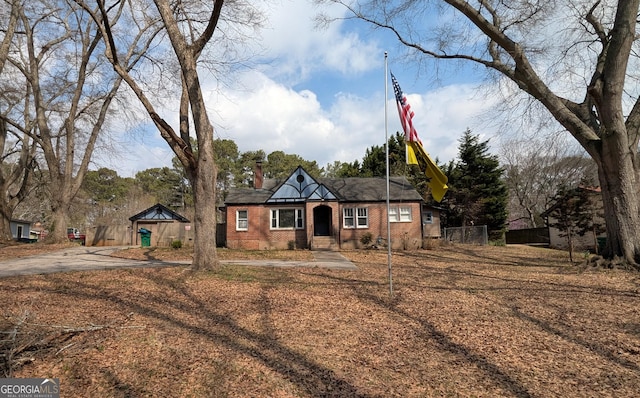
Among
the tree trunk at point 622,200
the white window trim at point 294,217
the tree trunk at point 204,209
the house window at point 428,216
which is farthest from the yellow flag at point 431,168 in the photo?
the house window at point 428,216

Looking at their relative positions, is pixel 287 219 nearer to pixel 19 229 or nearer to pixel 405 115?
pixel 405 115

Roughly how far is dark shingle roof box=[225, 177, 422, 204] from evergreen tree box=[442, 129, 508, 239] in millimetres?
10784

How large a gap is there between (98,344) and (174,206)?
2151 inches

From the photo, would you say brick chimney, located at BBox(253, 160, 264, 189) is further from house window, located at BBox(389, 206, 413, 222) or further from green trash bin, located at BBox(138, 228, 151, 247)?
green trash bin, located at BBox(138, 228, 151, 247)

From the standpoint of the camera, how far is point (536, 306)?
748cm

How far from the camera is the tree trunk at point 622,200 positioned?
40.3 ft

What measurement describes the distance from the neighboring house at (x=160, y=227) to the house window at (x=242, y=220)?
229 inches

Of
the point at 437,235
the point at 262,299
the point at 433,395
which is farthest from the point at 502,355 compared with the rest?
the point at 437,235

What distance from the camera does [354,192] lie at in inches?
1072

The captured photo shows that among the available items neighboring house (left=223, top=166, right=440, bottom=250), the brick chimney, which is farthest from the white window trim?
the brick chimney

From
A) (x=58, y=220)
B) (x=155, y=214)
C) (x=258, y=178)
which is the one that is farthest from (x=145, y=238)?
(x=258, y=178)

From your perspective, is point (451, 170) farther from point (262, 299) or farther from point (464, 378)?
point (464, 378)

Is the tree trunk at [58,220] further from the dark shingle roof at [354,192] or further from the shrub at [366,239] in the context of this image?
the shrub at [366,239]

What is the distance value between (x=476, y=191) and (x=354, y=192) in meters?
15.5
